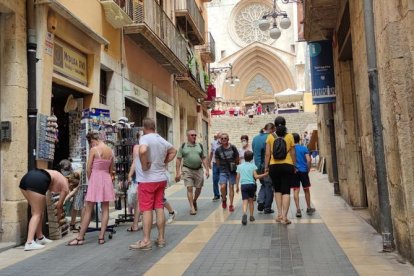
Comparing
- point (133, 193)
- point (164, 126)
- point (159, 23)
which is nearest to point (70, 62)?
point (133, 193)

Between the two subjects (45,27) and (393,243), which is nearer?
(393,243)

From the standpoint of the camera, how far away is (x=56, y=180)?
7375 millimetres

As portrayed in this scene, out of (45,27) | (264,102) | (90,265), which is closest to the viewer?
(90,265)

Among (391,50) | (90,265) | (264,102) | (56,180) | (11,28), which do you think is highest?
(264,102)

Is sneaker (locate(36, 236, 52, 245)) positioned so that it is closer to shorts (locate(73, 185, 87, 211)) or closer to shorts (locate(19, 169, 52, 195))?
shorts (locate(19, 169, 52, 195))

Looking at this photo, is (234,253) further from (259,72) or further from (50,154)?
(259,72)

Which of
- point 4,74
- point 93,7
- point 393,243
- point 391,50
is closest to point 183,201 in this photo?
point 93,7

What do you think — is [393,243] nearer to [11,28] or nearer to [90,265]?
[90,265]

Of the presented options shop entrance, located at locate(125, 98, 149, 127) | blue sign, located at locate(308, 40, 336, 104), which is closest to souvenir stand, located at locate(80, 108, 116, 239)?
shop entrance, located at locate(125, 98, 149, 127)

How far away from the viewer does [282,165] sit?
26.9 feet

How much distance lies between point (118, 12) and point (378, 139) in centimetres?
816

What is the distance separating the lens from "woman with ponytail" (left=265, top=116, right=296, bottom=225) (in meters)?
8.20

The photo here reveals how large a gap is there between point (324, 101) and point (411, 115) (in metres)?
7.02

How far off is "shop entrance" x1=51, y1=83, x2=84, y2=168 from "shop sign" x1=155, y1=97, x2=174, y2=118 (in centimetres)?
616
